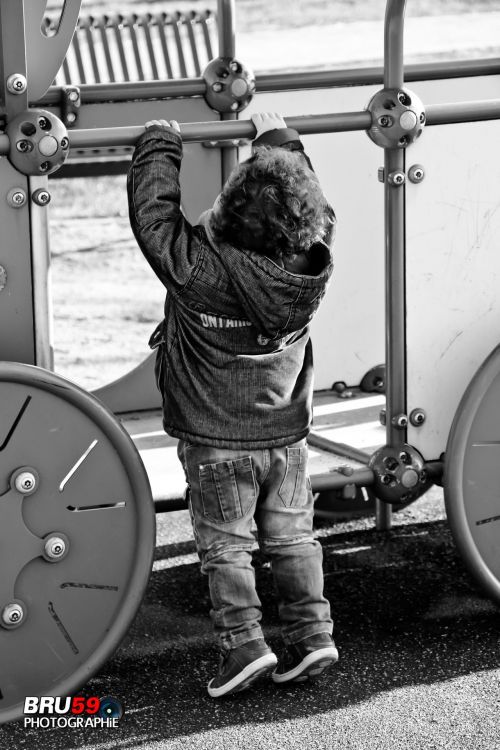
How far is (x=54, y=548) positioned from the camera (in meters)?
2.62

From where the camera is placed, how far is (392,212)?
9.59ft

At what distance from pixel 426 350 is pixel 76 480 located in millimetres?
943

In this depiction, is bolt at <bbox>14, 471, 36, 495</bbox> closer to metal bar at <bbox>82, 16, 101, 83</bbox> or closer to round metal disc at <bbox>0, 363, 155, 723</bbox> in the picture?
round metal disc at <bbox>0, 363, 155, 723</bbox>

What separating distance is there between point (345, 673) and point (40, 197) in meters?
1.34

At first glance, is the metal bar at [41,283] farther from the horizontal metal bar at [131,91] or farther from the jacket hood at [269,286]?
the horizontal metal bar at [131,91]

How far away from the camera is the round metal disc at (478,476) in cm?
293

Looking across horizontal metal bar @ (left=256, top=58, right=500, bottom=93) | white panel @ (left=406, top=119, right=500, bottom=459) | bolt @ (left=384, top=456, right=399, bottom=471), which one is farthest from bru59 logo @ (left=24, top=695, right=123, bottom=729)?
horizontal metal bar @ (left=256, top=58, right=500, bottom=93)

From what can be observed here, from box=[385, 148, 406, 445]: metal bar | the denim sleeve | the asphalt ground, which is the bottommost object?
the asphalt ground

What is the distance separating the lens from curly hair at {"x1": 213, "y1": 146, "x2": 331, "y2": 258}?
253 cm

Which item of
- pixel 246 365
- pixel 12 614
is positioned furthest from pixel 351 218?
pixel 12 614

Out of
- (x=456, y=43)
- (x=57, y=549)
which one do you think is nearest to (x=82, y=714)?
(x=57, y=549)

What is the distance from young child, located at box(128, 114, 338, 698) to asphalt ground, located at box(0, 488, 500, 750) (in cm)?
11

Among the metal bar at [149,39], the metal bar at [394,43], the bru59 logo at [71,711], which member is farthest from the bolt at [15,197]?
the metal bar at [149,39]

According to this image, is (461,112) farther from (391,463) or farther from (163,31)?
(163,31)
